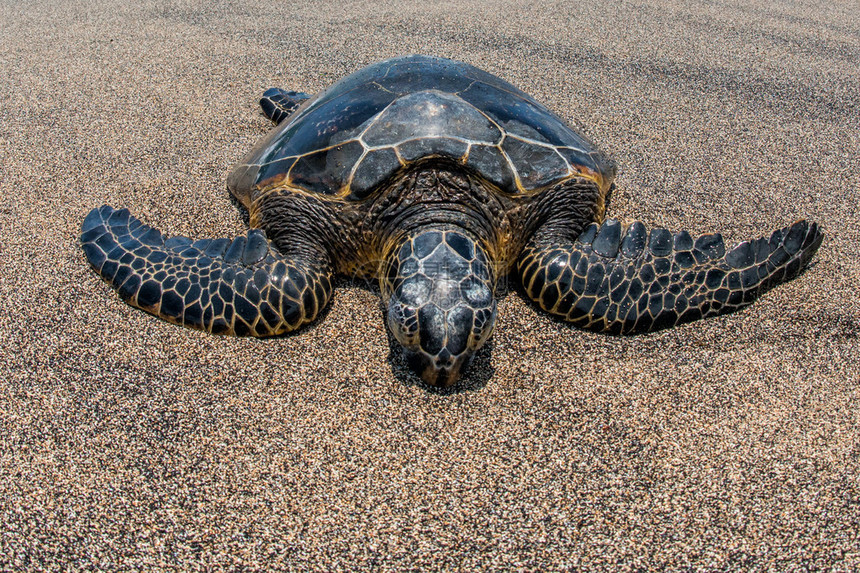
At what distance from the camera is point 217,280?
2.69 m

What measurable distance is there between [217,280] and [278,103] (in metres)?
2.15

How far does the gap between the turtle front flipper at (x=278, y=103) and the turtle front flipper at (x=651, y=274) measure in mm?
2303

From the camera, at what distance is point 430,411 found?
93.1 inches

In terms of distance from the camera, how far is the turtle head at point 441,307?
232 centimetres

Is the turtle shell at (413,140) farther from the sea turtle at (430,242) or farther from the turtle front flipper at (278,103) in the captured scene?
the turtle front flipper at (278,103)

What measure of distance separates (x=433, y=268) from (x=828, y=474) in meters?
1.59

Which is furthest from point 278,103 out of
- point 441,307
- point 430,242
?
point 441,307

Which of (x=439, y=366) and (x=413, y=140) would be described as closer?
(x=439, y=366)

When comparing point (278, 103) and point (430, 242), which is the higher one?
point (430, 242)

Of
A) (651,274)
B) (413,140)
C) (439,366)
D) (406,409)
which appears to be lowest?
(406,409)

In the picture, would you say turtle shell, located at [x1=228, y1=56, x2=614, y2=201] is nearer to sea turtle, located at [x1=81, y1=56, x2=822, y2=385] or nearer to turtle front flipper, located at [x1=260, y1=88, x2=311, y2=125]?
sea turtle, located at [x1=81, y1=56, x2=822, y2=385]

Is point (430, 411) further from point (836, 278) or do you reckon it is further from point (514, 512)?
point (836, 278)

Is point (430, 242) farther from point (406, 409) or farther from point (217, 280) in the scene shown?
point (217, 280)

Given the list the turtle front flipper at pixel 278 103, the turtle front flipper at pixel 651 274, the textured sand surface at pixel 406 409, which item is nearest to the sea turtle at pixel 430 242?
the turtle front flipper at pixel 651 274
